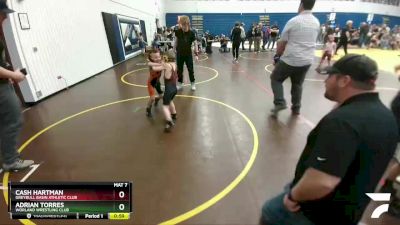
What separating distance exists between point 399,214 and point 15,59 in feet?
25.7

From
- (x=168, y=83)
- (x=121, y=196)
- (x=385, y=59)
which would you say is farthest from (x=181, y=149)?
(x=385, y=59)

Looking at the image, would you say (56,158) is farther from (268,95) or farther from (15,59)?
(268,95)

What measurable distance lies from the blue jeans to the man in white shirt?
3720mm

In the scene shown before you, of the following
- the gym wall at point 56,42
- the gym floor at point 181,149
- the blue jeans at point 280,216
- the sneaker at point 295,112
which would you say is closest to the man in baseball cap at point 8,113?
the gym floor at point 181,149

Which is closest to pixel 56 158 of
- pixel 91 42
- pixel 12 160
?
pixel 12 160

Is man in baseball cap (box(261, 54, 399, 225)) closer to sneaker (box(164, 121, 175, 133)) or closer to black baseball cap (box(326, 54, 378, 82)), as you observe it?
black baseball cap (box(326, 54, 378, 82))

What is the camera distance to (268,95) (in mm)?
7180

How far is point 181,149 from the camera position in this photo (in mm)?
4191

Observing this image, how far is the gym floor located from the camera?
116 inches

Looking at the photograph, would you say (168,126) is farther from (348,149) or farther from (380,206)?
(348,149)

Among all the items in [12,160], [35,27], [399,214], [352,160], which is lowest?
[399,214]

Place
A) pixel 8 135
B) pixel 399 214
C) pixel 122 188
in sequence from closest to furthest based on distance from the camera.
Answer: pixel 122 188, pixel 399 214, pixel 8 135

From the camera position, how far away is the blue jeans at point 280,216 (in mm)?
1750
